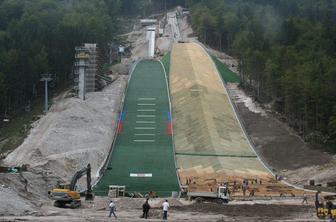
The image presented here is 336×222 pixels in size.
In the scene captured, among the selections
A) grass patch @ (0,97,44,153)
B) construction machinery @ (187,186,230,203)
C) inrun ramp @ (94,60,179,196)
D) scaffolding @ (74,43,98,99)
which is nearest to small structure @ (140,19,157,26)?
inrun ramp @ (94,60,179,196)

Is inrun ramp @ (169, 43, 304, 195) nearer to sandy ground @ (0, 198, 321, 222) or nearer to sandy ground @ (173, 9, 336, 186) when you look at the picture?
sandy ground @ (173, 9, 336, 186)

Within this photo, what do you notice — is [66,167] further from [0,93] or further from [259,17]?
[259,17]

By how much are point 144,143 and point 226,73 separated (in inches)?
1631

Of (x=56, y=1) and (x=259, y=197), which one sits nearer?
(x=259, y=197)

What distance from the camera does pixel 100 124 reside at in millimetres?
82062

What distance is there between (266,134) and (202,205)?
33.7 m

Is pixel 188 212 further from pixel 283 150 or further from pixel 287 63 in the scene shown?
pixel 287 63

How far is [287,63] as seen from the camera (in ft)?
318

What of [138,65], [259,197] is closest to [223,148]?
[259,197]

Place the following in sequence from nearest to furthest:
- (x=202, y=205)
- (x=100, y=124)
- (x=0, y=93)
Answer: (x=202, y=205), (x=100, y=124), (x=0, y=93)

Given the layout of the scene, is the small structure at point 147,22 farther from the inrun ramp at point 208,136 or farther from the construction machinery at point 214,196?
the construction machinery at point 214,196

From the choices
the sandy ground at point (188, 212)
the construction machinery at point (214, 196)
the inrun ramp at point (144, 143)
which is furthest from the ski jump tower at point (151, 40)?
the sandy ground at point (188, 212)

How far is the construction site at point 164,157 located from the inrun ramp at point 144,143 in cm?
13

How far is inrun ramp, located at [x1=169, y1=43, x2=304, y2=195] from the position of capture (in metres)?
66.4
